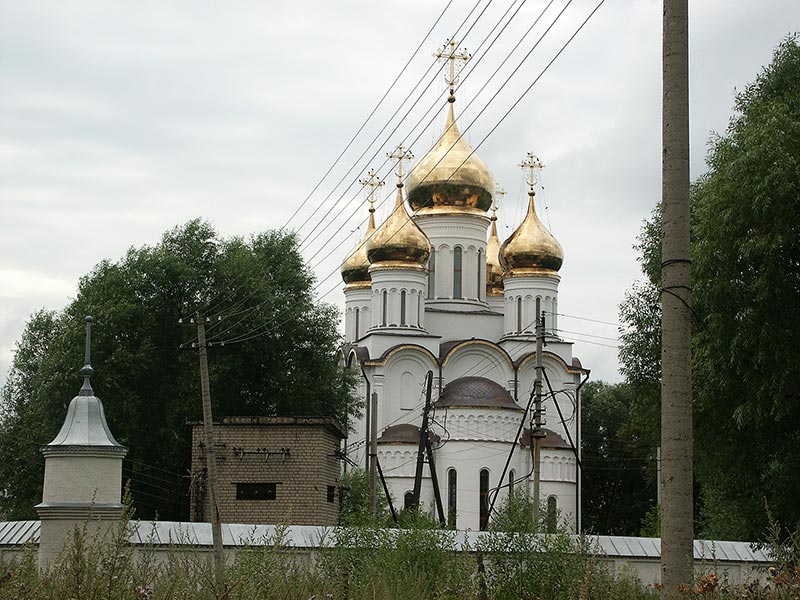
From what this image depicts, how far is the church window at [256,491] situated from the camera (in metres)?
28.3

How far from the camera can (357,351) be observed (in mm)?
49500

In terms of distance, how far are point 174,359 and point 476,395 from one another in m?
14.0

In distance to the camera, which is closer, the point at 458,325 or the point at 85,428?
the point at 85,428

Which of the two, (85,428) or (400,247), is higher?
(400,247)

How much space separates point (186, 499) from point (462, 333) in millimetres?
17803

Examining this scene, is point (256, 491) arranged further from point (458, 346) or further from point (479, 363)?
point (479, 363)

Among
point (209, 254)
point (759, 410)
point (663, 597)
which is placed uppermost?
point (209, 254)

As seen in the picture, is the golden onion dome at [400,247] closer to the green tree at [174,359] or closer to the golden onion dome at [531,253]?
the golden onion dome at [531,253]

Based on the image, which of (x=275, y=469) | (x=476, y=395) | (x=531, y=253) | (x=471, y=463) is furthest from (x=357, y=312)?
(x=275, y=469)

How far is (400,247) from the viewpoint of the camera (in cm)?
4956

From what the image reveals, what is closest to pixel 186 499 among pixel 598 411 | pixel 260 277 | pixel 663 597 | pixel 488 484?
pixel 260 277

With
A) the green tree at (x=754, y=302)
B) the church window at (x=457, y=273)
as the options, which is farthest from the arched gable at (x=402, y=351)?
the green tree at (x=754, y=302)

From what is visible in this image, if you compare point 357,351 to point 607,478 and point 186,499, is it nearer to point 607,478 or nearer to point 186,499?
point 186,499

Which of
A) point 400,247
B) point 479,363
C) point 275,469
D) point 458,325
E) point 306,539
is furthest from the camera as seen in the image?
point 458,325
